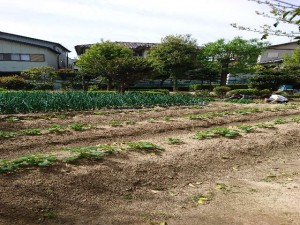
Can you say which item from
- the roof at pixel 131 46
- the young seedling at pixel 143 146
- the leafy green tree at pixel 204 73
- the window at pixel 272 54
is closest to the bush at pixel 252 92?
the leafy green tree at pixel 204 73

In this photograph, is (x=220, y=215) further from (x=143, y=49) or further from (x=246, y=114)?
(x=143, y=49)

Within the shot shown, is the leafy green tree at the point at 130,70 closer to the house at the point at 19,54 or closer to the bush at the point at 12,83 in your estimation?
the bush at the point at 12,83

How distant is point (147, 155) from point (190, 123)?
13.5ft

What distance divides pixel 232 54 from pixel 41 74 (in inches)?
794

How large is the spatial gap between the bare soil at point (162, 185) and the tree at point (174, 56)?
67.5 ft

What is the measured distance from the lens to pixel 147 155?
5059mm

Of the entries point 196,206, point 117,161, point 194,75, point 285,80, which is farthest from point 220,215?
point 194,75

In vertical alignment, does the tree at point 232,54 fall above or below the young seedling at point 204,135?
above

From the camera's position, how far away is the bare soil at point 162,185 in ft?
10.5

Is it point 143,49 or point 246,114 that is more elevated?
point 143,49

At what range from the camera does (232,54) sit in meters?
29.6

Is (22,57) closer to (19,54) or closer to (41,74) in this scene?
(19,54)

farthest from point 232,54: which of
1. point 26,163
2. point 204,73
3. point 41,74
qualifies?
point 26,163

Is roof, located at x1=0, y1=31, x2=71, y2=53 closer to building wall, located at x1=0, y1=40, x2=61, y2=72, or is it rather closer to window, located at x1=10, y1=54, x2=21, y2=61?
building wall, located at x1=0, y1=40, x2=61, y2=72
